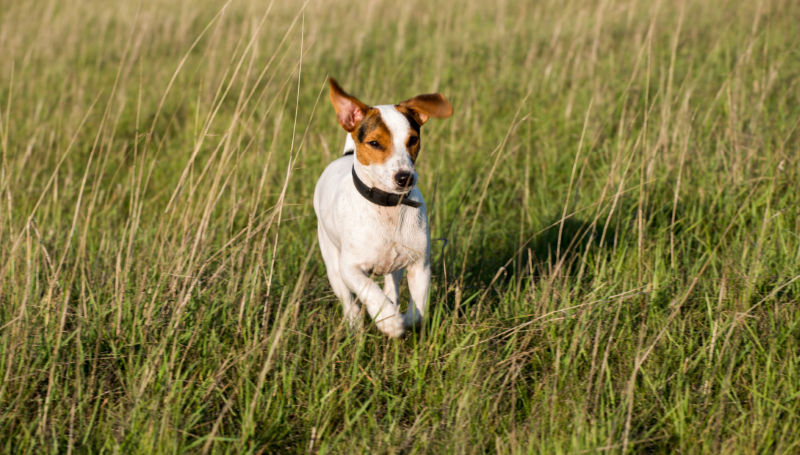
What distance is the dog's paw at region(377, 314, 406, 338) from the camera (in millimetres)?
2914

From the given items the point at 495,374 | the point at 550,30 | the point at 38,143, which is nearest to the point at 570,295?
the point at 495,374

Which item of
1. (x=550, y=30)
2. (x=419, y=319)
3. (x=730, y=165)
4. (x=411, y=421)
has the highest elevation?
(x=550, y=30)

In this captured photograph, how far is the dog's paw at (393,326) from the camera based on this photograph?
291cm

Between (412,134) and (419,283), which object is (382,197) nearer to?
(412,134)

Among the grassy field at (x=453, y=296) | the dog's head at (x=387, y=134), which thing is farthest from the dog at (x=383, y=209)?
the grassy field at (x=453, y=296)

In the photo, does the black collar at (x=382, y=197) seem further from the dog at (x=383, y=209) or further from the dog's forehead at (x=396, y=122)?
the dog's forehead at (x=396, y=122)

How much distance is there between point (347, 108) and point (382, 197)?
0.41 metres

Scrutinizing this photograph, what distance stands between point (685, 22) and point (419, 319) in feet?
21.1

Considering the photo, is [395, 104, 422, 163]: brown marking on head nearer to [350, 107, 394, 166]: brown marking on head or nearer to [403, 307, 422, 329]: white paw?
[350, 107, 394, 166]: brown marking on head

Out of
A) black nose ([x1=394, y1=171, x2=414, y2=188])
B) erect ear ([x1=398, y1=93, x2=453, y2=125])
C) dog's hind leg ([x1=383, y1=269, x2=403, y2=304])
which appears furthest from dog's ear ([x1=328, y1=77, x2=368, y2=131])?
dog's hind leg ([x1=383, y1=269, x2=403, y2=304])

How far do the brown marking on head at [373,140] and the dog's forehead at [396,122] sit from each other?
2 cm

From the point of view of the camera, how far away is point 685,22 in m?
8.00

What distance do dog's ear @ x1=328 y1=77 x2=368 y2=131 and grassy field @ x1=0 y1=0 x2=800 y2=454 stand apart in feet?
0.61

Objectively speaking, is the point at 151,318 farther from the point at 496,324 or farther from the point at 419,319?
the point at 496,324
